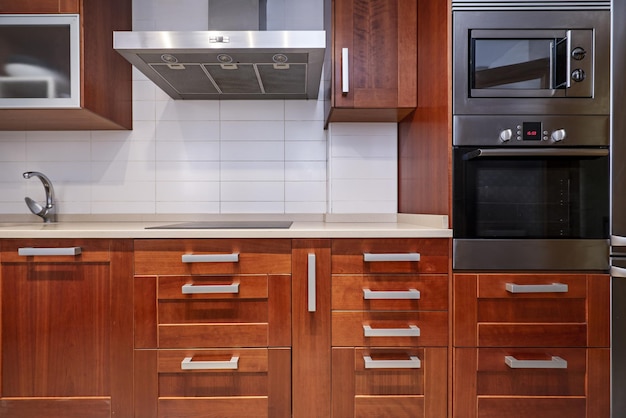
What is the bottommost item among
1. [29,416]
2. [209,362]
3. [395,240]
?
[29,416]

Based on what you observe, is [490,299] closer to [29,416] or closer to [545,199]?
[545,199]

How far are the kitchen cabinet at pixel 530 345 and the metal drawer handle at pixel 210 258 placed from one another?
828 mm

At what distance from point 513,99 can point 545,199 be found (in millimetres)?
389

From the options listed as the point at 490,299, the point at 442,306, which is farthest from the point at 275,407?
the point at 490,299

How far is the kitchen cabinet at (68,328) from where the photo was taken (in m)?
1.36

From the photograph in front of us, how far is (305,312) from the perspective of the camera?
1368mm

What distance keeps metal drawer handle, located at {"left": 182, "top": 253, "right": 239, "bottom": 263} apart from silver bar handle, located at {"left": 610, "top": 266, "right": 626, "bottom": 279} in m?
1.38

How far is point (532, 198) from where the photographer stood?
4.47ft

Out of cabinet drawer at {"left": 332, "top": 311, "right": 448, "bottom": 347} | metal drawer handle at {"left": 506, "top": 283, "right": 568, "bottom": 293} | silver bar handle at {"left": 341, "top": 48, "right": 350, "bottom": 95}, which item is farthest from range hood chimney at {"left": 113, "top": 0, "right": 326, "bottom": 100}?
metal drawer handle at {"left": 506, "top": 283, "right": 568, "bottom": 293}

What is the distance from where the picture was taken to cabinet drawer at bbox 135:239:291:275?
4.46 feet

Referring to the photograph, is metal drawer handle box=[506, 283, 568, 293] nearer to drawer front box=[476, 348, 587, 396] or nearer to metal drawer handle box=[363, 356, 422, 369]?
drawer front box=[476, 348, 587, 396]

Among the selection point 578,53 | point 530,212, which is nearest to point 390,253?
point 530,212

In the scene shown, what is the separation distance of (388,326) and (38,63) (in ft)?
5.99

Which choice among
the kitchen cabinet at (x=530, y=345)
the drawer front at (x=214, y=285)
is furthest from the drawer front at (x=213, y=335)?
the kitchen cabinet at (x=530, y=345)
